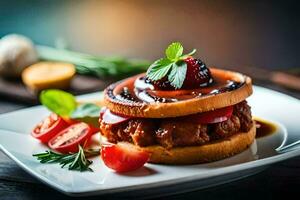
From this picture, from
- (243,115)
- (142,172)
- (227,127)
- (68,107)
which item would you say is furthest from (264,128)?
(68,107)

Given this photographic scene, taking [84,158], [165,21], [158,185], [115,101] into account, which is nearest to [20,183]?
[84,158]

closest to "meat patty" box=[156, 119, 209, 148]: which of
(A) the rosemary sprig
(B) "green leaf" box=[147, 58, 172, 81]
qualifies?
(B) "green leaf" box=[147, 58, 172, 81]

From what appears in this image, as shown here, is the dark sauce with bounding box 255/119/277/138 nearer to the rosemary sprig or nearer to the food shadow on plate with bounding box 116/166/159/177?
the food shadow on plate with bounding box 116/166/159/177

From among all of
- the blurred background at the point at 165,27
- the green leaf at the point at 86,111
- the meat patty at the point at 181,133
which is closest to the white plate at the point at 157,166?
the meat patty at the point at 181,133

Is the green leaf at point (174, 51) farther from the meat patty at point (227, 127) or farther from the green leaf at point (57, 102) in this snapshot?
the green leaf at point (57, 102)

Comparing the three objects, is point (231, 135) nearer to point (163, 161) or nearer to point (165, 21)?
point (163, 161)

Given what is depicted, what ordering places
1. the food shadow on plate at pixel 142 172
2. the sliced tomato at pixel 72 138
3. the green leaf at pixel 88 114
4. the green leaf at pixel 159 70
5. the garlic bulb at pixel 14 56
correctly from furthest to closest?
1. the garlic bulb at pixel 14 56
2. the green leaf at pixel 88 114
3. the sliced tomato at pixel 72 138
4. the green leaf at pixel 159 70
5. the food shadow on plate at pixel 142 172
